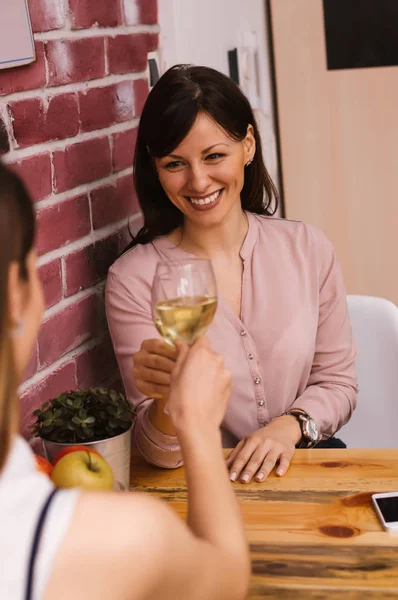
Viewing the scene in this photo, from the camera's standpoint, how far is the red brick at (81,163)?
1.64 m

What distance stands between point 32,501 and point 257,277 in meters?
1.26

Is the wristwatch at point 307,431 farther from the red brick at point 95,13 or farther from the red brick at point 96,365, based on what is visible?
the red brick at point 95,13

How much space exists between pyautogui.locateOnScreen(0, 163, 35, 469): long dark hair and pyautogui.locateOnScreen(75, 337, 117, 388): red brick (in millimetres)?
995

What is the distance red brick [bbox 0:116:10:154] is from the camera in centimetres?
141

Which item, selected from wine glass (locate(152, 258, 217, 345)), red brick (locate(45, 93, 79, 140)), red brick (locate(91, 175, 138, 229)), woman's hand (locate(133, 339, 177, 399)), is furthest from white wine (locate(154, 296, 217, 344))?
red brick (locate(91, 175, 138, 229))

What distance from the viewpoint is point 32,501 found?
0.74m

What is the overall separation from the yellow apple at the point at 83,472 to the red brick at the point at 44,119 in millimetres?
566

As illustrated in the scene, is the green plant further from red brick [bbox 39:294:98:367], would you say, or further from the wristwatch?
the wristwatch

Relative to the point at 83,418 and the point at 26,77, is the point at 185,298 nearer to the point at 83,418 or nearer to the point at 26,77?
the point at 83,418

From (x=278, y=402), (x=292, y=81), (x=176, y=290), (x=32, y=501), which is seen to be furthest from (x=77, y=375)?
(x=292, y=81)

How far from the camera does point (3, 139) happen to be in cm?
141

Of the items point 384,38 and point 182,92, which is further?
point 384,38

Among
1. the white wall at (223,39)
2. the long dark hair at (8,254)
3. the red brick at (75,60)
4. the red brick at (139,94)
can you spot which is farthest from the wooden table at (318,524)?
the white wall at (223,39)

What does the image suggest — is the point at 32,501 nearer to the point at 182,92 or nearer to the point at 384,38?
the point at 182,92
